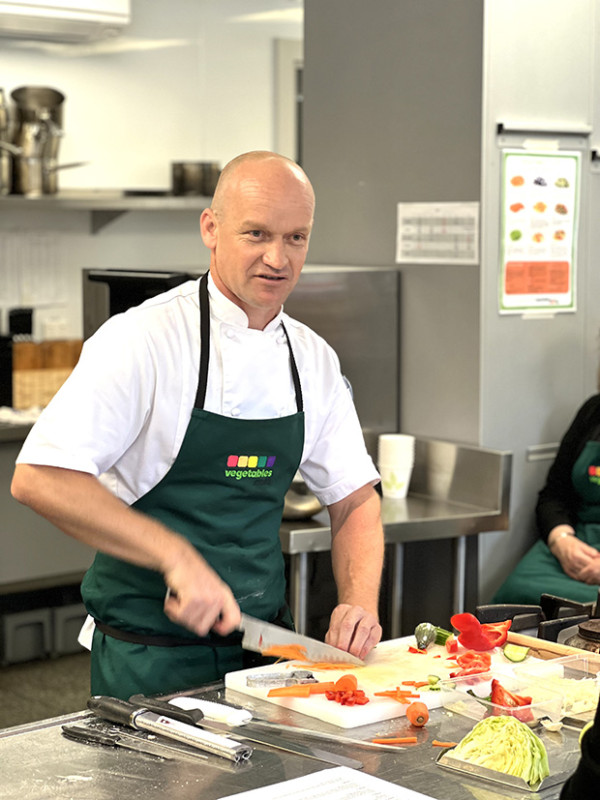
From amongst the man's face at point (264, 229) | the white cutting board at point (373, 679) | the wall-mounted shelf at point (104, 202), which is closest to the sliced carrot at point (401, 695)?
the white cutting board at point (373, 679)

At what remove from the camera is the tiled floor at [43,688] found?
4.12m

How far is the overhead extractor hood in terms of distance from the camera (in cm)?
489

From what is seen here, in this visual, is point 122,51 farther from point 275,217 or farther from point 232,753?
point 232,753

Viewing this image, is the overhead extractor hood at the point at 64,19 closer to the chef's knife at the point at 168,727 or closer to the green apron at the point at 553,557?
the green apron at the point at 553,557

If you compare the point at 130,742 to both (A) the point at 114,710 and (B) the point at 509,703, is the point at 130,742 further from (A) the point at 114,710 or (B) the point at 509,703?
(B) the point at 509,703

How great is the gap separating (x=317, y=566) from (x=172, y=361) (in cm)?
142

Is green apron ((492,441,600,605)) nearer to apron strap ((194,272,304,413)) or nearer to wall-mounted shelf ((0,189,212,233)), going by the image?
apron strap ((194,272,304,413))

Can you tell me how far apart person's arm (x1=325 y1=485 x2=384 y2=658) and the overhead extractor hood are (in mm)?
3321

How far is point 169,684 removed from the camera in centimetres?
202

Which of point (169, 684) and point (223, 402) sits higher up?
point (223, 402)

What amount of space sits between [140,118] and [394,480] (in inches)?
114

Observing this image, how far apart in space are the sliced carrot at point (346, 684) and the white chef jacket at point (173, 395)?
49 centimetres

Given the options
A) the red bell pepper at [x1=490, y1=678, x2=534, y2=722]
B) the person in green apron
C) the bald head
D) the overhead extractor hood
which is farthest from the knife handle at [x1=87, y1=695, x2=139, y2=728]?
the overhead extractor hood

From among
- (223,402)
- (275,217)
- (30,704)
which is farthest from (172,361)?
(30,704)
